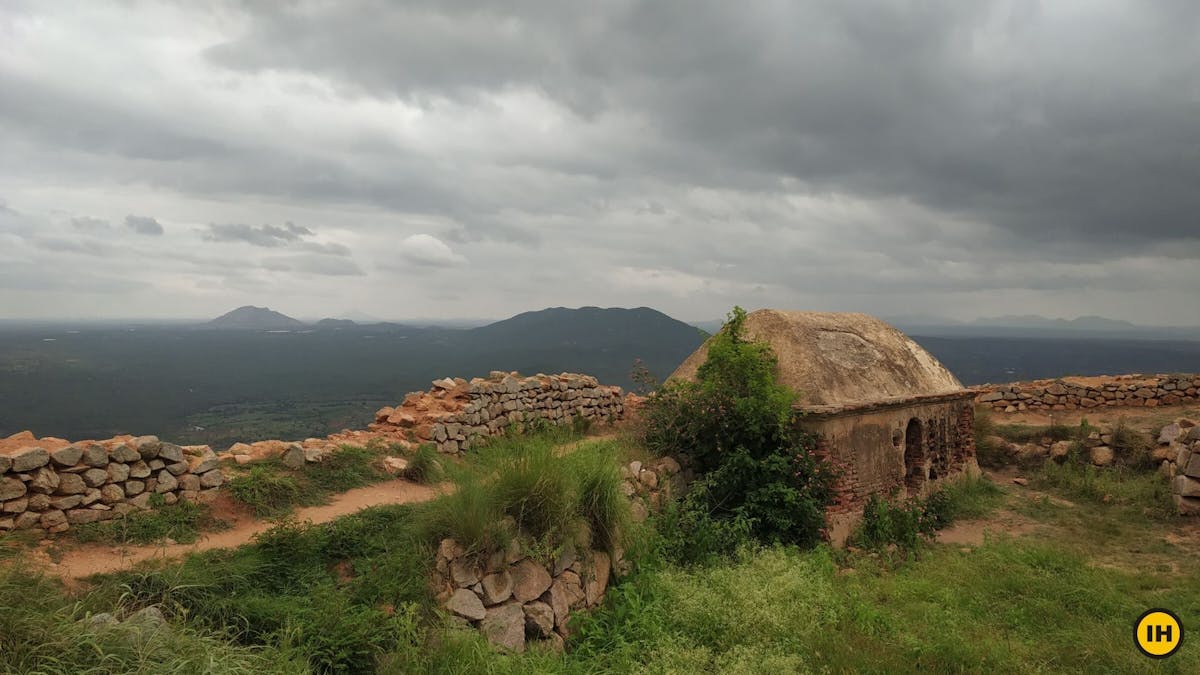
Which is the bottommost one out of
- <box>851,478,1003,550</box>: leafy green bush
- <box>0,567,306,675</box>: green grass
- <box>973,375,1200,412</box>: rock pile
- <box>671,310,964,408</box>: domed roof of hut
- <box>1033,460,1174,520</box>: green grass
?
<box>851,478,1003,550</box>: leafy green bush

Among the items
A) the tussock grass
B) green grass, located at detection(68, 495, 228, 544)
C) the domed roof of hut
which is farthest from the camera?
the domed roof of hut

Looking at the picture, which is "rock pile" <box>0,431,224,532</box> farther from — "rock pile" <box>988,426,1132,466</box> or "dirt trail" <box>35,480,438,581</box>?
"rock pile" <box>988,426,1132,466</box>

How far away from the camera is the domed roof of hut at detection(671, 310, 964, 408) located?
34.3 feet

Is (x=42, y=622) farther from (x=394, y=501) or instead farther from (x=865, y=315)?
(x=865, y=315)

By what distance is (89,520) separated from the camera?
7051 mm

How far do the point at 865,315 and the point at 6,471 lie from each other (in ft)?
47.7

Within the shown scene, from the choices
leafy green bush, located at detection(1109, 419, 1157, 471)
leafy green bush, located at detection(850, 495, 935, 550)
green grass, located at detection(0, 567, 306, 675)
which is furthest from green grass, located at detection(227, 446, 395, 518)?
leafy green bush, located at detection(1109, 419, 1157, 471)

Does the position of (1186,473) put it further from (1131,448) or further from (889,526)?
(889,526)

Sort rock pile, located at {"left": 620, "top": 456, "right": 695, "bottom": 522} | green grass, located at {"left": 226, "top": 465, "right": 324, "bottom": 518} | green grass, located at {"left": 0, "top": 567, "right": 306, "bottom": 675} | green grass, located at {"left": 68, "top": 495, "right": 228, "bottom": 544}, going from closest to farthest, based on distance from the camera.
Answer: green grass, located at {"left": 0, "top": 567, "right": 306, "bottom": 675}, green grass, located at {"left": 68, "top": 495, "right": 228, "bottom": 544}, green grass, located at {"left": 226, "top": 465, "right": 324, "bottom": 518}, rock pile, located at {"left": 620, "top": 456, "right": 695, "bottom": 522}

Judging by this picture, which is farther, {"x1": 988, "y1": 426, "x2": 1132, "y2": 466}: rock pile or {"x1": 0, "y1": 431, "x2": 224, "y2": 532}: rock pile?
{"x1": 988, "y1": 426, "x2": 1132, "y2": 466}: rock pile

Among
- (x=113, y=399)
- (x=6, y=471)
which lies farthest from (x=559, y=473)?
(x=113, y=399)

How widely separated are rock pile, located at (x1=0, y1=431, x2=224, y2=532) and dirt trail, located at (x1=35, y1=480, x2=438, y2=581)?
1.72 ft

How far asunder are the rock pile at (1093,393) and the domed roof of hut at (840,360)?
6924 millimetres

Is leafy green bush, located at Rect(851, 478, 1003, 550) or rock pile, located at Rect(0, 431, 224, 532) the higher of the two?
rock pile, located at Rect(0, 431, 224, 532)
